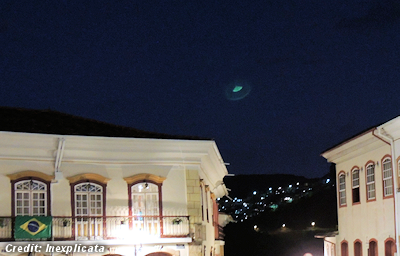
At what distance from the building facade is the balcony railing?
26.3 ft

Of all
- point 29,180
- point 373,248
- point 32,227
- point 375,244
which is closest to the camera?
point 32,227

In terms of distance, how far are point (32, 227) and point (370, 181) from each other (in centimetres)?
1384

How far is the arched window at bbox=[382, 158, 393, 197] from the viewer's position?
76.1ft

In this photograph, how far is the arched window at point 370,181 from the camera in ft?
81.8

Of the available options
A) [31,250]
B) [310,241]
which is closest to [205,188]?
[31,250]

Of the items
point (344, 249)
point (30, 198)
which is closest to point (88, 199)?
point (30, 198)

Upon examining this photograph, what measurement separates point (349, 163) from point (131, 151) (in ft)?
35.9

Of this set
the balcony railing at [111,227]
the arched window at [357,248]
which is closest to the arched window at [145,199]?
the balcony railing at [111,227]

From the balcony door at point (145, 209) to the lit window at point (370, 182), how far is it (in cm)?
925

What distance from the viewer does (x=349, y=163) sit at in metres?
27.4

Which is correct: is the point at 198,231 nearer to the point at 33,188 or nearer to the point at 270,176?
the point at 33,188

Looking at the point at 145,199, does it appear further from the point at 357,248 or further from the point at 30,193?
the point at 357,248

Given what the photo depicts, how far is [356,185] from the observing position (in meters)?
26.7

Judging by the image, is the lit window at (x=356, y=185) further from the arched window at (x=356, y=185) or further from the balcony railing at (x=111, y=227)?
the balcony railing at (x=111, y=227)
